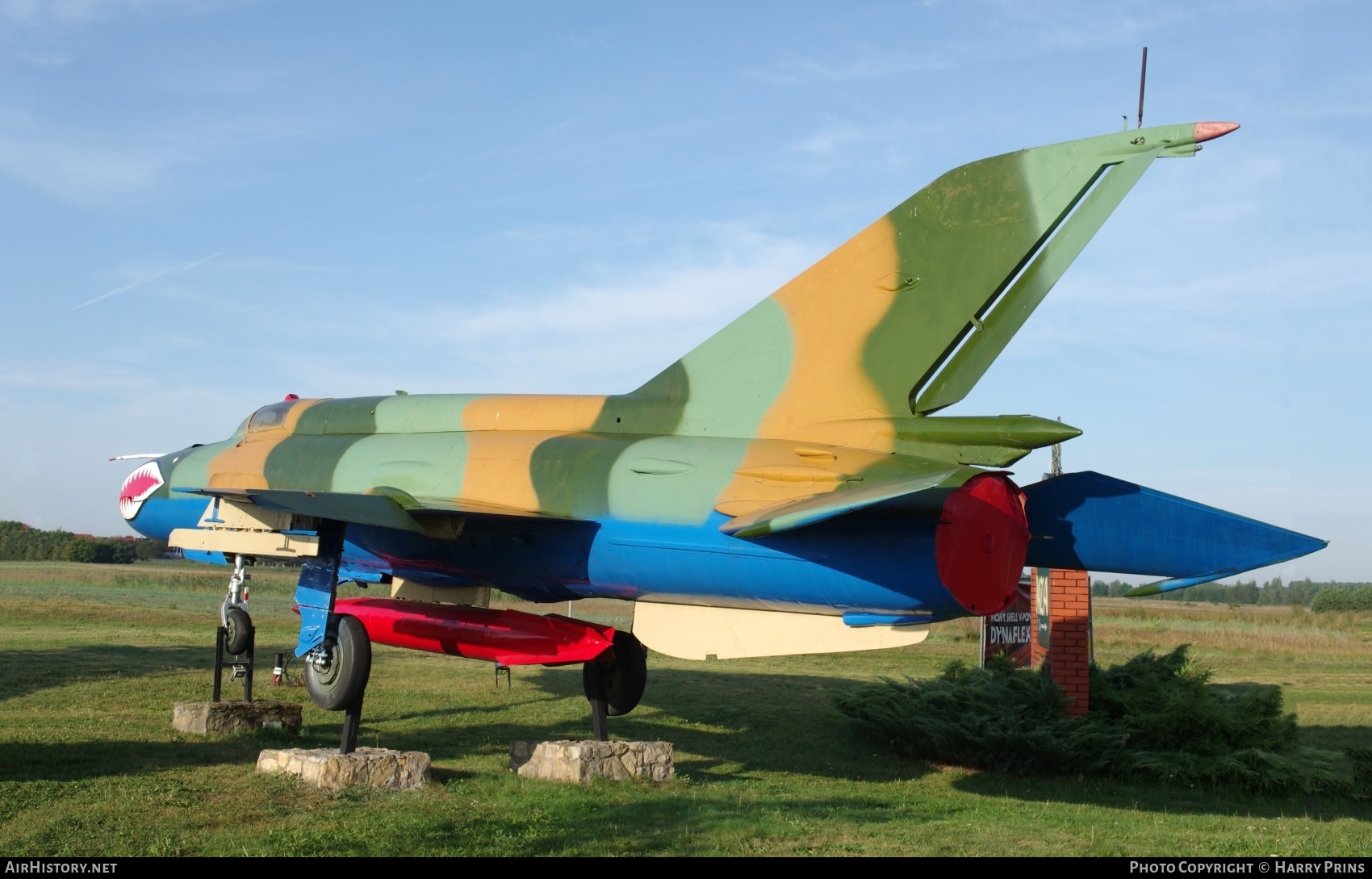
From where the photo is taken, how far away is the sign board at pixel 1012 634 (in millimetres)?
15906

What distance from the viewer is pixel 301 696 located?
49.3 feet

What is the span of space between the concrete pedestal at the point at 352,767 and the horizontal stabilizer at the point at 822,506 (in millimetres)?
3748

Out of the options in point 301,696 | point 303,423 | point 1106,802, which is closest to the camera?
point 1106,802

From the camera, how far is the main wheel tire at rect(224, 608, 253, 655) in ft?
43.1

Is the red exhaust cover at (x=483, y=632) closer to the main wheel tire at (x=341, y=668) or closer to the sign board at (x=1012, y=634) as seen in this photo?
the main wheel tire at (x=341, y=668)

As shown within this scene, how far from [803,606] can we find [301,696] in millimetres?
9369

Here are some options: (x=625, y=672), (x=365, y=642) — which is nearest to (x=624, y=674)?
(x=625, y=672)

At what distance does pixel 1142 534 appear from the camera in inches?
344

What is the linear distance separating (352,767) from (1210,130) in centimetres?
835

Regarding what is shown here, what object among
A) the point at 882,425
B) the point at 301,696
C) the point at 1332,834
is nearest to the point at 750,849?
the point at 882,425

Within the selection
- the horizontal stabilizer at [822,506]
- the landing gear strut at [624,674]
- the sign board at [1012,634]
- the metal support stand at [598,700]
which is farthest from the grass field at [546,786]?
the sign board at [1012,634]

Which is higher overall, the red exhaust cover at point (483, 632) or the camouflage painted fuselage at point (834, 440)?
the camouflage painted fuselage at point (834, 440)

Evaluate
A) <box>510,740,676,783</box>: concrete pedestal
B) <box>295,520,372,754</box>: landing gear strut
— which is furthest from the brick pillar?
<box>295,520,372,754</box>: landing gear strut

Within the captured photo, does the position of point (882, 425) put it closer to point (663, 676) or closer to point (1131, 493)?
point (1131, 493)
